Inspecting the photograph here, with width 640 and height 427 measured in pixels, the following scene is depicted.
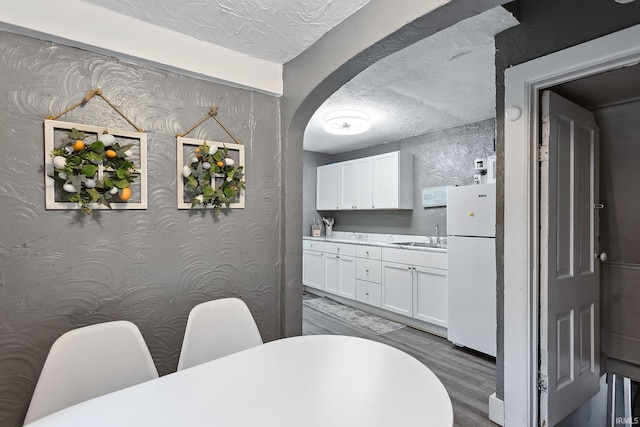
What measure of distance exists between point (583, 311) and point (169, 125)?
2799 mm

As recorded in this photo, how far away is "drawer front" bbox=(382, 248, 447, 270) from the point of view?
128 inches

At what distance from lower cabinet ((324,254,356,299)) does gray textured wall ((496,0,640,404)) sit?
7.82 feet

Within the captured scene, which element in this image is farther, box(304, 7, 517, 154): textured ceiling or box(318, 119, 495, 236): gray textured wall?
box(318, 119, 495, 236): gray textured wall

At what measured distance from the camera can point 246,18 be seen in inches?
62.6

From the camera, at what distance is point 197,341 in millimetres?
1414

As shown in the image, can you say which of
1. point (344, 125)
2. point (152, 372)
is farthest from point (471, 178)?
point (152, 372)

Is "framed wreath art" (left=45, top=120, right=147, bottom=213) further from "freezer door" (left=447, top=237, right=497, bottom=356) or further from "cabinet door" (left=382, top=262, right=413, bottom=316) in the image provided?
"cabinet door" (left=382, top=262, right=413, bottom=316)

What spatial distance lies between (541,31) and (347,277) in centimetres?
327

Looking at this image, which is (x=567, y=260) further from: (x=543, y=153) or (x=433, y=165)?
(x=433, y=165)

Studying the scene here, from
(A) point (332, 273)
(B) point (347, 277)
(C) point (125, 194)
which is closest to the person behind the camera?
(C) point (125, 194)

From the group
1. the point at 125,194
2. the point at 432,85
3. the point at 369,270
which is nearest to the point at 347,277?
the point at 369,270

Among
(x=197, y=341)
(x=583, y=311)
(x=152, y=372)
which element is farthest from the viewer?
(x=583, y=311)

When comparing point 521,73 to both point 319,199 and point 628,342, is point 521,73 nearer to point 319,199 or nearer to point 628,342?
point 628,342

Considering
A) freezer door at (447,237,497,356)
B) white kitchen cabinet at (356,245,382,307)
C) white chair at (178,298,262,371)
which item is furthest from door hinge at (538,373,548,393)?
white kitchen cabinet at (356,245,382,307)
